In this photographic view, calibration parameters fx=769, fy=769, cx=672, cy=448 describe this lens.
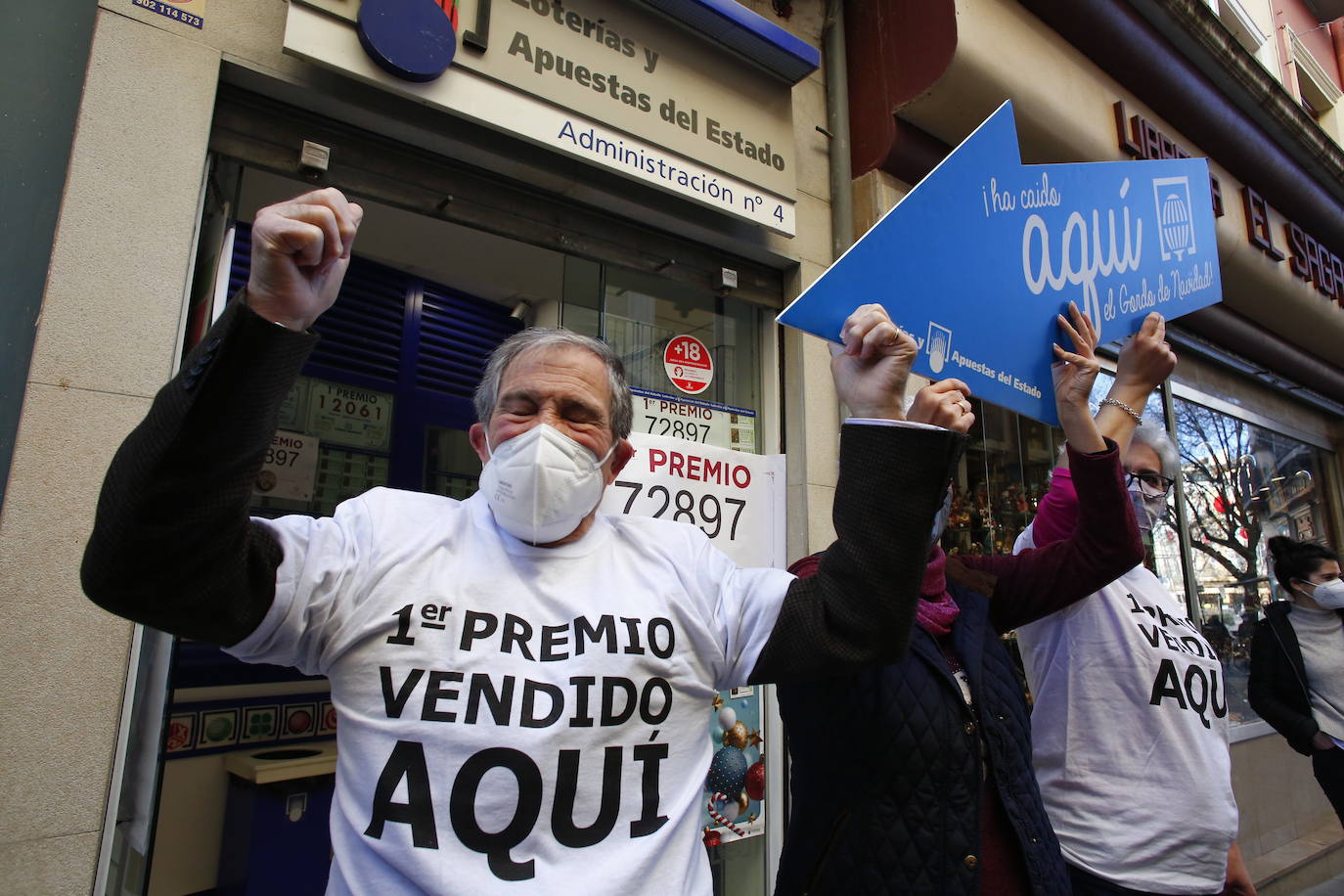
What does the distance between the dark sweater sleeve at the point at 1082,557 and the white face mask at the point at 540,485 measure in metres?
1.27

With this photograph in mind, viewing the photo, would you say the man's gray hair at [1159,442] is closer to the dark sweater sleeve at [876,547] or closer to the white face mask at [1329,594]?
the dark sweater sleeve at [876,547]

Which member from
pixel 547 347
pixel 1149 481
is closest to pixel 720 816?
pixel 1149 481

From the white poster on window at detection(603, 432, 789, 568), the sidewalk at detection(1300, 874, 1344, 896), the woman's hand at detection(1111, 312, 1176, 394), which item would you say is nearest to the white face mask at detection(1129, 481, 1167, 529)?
the woman's hand at detection(1111, 312, 1176, 394)

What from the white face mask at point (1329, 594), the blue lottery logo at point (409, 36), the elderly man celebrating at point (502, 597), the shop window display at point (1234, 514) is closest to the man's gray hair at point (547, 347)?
the elderly man celebrating at point (502, 597)

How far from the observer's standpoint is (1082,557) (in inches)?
82.0

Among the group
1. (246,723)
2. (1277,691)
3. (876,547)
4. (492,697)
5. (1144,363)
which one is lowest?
(246,723)

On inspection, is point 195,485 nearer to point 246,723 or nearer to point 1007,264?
point 1007,264

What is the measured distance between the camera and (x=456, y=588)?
4.04ft

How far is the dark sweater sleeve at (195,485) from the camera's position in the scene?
957 mm

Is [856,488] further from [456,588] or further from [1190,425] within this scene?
[1190,425]

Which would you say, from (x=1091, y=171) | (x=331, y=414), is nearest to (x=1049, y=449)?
(x=1091, y=171)

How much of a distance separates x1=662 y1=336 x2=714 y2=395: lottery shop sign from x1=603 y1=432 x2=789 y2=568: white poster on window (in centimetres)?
88

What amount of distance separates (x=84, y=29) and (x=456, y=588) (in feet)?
7.73

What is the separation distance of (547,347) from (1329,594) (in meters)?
4.98
